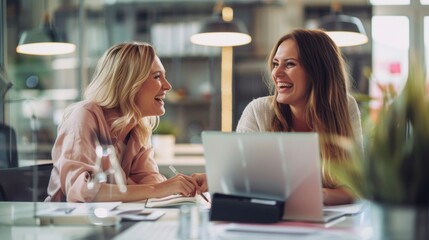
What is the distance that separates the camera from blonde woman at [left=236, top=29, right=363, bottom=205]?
2.45 m

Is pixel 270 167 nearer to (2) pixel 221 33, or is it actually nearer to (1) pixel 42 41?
(2) pixel 221 33

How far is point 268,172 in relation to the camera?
1.48m

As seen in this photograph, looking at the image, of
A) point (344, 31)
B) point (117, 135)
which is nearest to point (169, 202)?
point (117, 135)

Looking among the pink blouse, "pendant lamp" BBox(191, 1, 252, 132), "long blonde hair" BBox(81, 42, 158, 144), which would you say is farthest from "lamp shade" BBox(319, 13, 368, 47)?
the pink blouse

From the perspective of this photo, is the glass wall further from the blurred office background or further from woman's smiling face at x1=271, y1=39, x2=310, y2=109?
woman's smiling face at x1=271, y1=39, x2=310, y2=109

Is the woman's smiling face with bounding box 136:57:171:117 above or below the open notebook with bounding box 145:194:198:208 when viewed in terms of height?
above

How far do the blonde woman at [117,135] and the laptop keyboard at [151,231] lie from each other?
1.79 ft

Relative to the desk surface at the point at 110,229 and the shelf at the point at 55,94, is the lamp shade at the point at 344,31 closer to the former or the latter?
the desk surface at the point at 110,229

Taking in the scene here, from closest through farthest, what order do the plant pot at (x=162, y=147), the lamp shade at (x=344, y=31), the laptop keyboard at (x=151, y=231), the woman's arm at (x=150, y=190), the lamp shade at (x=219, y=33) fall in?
the laptop keyboard at (x=151, y=231) → the woman's arm at (x=150, y=190) → the lamp shade at (x=219, y=33) → the lamp shade at (x=344, y=31) → the plant pot at (x=162, y=147)

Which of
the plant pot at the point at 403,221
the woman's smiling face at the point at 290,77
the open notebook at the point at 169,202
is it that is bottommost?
the open notebook at the point at 169,202

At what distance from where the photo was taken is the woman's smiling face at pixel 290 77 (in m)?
2.47

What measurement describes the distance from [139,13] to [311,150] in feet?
20.0

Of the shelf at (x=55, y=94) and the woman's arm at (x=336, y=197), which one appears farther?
the shelf at (x=55, y=94)

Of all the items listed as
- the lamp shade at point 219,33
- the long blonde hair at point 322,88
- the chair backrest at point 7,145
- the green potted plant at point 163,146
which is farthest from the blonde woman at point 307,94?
the green potted plant at point 163,146
